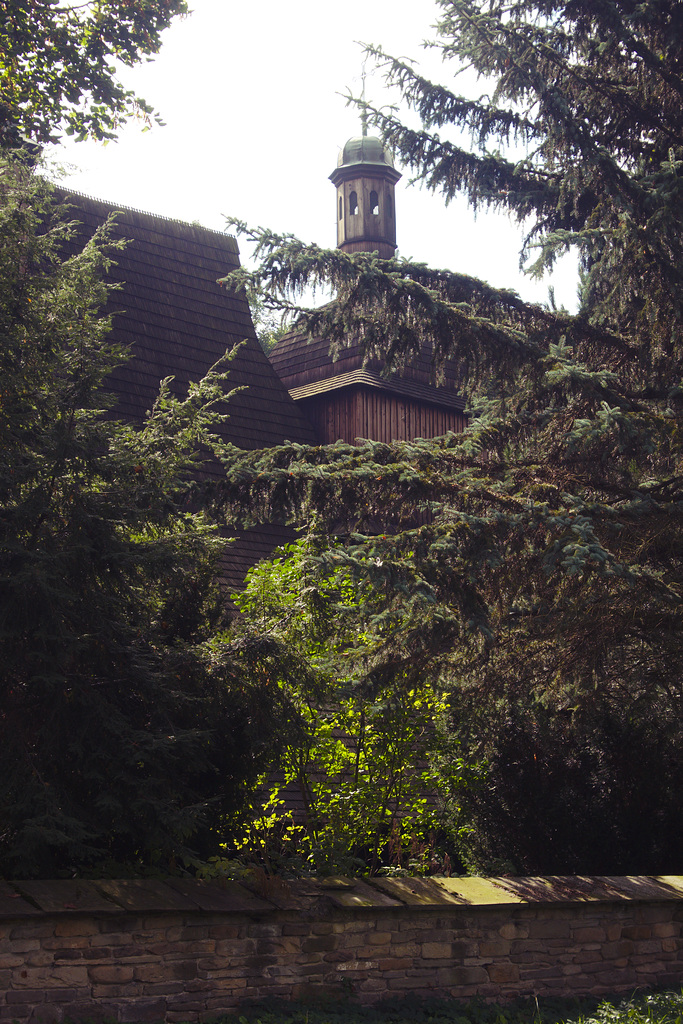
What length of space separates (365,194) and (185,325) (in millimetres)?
11313

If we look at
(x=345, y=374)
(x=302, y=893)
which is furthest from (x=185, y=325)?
(x=302, y=893)

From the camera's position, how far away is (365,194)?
25.6 m

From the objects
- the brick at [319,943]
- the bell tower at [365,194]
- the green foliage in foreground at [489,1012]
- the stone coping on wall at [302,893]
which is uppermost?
the bell tower at [365,194]

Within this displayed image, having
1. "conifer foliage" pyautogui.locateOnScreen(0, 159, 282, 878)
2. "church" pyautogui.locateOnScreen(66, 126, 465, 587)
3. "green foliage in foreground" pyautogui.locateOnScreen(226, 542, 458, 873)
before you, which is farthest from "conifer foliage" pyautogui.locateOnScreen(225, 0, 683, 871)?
"church" pyautogui.locateOnScreen(66, 126, 465, 587)

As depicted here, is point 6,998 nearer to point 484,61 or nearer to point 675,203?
point 675,203

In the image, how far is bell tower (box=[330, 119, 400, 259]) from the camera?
2530 centimetres

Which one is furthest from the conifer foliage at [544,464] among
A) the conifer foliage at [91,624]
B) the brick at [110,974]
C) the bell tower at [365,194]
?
the bell tower at [365,194]

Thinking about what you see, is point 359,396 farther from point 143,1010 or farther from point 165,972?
point 143,1010

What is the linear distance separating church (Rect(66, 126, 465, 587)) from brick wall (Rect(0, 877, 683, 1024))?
6936mm

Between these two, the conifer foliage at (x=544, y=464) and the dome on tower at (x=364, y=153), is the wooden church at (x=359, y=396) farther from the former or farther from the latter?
the dome on tower at (x=364, y=153)

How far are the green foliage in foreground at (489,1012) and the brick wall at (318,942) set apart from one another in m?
0.13

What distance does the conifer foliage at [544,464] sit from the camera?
7902 millimetres

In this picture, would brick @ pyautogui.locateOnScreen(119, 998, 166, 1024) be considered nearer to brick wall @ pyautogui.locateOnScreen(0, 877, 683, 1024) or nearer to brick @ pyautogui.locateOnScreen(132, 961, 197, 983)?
brick wall @ pyautogui.locateOnScreen(0, 877, 683, 1024)

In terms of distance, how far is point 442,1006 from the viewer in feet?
21.8
